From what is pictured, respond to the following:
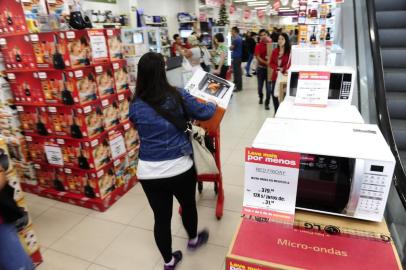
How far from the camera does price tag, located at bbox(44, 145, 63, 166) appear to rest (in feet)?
10.1

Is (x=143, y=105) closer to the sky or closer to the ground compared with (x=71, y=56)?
closer to the ground

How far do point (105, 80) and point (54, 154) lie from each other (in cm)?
99

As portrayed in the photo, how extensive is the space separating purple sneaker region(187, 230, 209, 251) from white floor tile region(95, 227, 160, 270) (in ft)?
0.95

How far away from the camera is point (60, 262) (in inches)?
96.4

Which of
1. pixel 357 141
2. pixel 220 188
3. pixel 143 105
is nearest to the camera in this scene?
pixel 357 141

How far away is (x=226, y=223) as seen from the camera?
2.79m

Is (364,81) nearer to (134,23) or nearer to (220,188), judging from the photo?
(220,188)

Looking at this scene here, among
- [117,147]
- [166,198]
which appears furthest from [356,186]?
[117,147]

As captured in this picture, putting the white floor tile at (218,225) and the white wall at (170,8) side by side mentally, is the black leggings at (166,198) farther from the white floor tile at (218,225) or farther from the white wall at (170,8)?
the white wall at (170,8)

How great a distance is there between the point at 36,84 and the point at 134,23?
704 centimetres

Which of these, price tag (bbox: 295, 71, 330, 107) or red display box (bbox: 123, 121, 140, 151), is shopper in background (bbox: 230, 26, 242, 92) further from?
price tag (bbox: 295, 71, 330, 107)

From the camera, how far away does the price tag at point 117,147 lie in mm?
3227


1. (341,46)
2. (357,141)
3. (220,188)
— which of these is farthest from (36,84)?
(341,46)

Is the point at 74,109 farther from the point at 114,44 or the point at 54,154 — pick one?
the point at 114,44
